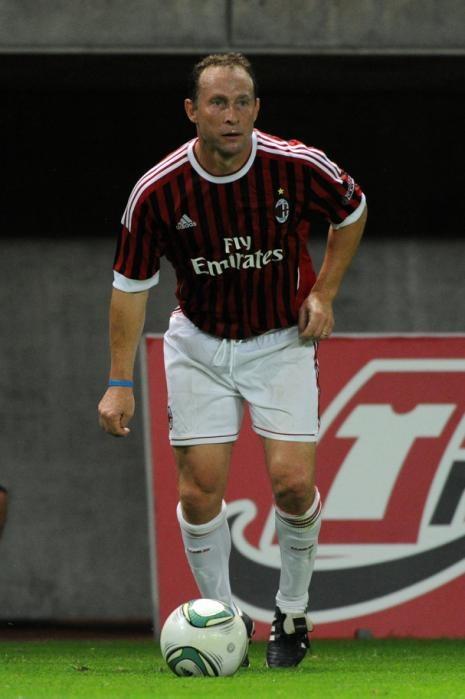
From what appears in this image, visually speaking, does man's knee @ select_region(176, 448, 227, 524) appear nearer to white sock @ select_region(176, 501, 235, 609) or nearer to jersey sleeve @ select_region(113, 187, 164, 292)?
white sock @ select_region(176, 501, 235, 609)

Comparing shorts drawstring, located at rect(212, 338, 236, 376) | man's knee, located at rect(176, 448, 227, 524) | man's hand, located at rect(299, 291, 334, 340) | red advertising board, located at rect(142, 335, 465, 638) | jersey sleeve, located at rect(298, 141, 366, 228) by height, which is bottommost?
red advertising board, located at rect(142, 335, 465, 638)

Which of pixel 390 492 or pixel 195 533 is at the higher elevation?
pixel 195 533

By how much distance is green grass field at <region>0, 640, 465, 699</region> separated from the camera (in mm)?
4277

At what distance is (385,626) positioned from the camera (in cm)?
702

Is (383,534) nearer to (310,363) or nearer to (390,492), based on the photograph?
(390,492)

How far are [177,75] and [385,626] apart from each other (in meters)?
3.05

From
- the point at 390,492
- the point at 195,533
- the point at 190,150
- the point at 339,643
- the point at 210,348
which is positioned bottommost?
the point at 339,643

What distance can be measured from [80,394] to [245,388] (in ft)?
11.7

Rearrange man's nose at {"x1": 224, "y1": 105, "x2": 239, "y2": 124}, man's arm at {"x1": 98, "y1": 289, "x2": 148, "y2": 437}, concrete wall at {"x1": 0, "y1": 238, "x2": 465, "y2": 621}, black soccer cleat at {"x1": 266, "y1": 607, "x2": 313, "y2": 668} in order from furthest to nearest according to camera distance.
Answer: concrete wall at {"x1": 0, "y1": 238, "x2": 465, "y2": 621} < black soccer cleat at {"x1": 266, "y1": 607, "x2": 313, "y2": 668} < man's arm at {"x1": 98, "y1": 289, "x2": 148, "y2": 437} < man's nose at {"x1": 224, "y1": 105, "x2": 239, "y2": 124}

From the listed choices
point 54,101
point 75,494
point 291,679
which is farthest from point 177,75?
point 291,679

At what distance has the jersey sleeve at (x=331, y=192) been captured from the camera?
504 cm

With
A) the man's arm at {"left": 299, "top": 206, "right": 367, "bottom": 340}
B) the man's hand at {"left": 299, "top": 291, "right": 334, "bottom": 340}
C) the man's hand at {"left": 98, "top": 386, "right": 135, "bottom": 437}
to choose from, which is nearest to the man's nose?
the man's arm at {"left": 299, "top": 206, "right": 367, "bottom": 340}

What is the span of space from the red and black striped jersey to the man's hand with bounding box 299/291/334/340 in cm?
7

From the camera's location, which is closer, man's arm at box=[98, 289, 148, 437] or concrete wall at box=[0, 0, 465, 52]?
man's arm at box=[98, 289, 148, 437]
